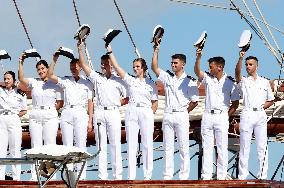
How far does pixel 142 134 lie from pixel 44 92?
1.87 m

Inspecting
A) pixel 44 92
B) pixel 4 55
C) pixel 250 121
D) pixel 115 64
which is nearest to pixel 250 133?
pixel 250 121

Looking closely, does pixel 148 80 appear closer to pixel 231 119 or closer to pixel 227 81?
pixel 227 81

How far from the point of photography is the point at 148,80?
55.8ft

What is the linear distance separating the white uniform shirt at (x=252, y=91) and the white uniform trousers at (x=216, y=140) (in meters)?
0.44

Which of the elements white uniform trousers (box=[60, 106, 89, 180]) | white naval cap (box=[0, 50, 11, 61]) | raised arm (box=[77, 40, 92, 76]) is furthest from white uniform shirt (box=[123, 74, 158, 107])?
white naval cap (box=[0, 50, 11, 61])

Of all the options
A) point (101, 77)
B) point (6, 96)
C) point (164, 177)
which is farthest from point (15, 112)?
point (164, 177)

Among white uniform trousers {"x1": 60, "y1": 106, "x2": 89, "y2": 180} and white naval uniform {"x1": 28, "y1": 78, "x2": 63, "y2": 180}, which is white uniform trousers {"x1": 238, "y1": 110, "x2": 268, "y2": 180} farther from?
white naval uniform {"x1": 28, "y1": 78, "x2": 63, "y2": 180}

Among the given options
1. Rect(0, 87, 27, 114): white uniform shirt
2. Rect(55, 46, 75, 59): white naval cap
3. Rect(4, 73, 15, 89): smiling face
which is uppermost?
Rect(55, 46, 75, 59): white naval cap

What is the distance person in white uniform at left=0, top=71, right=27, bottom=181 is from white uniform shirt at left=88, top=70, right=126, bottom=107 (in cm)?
153

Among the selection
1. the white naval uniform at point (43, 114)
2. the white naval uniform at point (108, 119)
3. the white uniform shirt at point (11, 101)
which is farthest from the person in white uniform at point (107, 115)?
the white uniform shirt at point (11, 101)

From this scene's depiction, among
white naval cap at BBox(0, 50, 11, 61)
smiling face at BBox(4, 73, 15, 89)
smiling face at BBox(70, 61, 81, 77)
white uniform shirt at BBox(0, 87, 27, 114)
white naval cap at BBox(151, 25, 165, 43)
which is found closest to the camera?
white naval cap at BBox(151, 25, 165, 43)

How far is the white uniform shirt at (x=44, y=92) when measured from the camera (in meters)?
17.4

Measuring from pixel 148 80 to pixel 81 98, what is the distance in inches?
47.7

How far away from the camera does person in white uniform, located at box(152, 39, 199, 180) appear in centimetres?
1658
